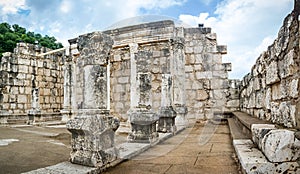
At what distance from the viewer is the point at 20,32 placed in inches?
841

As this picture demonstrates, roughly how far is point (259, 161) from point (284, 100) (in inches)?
44.6

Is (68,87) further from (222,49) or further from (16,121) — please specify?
(222,49)

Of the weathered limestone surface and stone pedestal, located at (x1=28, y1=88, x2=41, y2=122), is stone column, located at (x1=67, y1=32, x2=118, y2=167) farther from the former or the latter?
stone pedestal, located at (x1=28, y1=88, x2=41, y2=122)

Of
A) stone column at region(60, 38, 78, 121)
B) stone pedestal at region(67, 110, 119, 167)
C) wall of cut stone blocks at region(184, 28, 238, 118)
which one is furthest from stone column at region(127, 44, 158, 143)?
stone column at region(60, 38, 78, 121)

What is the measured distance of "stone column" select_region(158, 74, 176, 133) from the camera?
7.11 m

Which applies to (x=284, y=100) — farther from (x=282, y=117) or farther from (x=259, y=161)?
(x=259, y=161)

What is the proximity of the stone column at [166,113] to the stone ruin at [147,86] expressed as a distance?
0.03m

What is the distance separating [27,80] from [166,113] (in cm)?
870

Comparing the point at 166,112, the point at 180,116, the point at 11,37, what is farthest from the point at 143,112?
the point at 11,37

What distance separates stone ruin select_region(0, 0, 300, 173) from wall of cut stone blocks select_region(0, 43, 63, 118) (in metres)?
0.05

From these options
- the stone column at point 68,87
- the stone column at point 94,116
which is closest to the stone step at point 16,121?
the stone column at point 68,87

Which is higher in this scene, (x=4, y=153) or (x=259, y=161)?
(x=259, y=161)

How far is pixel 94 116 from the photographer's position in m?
3.65

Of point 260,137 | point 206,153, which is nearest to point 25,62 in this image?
point 206,153
